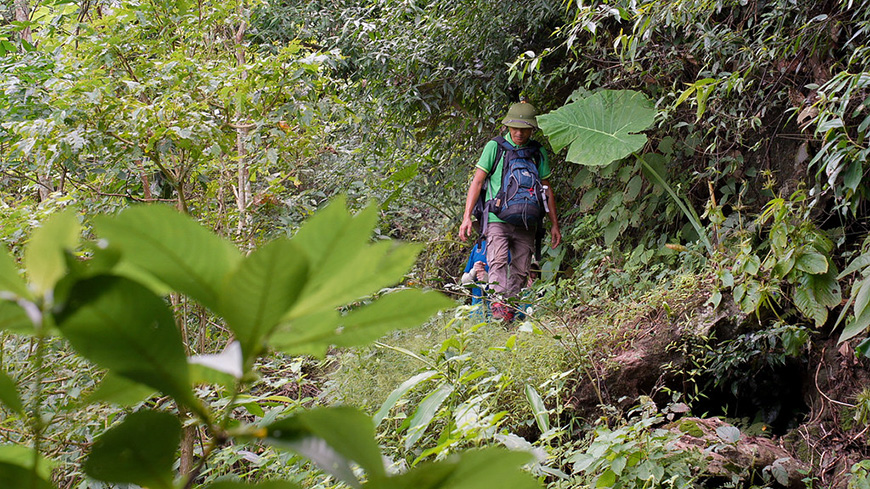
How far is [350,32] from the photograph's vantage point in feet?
18.4

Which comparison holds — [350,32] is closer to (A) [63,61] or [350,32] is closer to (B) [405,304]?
(A) [63,61]

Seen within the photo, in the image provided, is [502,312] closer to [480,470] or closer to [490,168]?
[490,168]

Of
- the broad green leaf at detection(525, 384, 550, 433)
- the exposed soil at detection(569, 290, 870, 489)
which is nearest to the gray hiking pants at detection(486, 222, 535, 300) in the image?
the exposed soil at detection(569, 290, 870, 489)

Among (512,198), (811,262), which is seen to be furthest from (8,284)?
(512,198)

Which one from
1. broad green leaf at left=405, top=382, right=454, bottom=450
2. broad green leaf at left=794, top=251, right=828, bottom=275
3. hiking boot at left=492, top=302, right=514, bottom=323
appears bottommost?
broad green leaf at left=794, top=251, right=828, bottom=275

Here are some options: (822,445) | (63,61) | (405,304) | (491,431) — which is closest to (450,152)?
(63,61)

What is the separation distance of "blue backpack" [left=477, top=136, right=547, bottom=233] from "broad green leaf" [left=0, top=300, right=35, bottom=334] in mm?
4507

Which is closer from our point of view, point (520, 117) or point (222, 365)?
point (222, 365)

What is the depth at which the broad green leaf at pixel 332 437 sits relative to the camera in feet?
0.63

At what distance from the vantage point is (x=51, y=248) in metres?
0.19

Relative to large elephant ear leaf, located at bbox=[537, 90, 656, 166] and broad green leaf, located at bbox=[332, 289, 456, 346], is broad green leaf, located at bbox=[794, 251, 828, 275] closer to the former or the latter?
large elephant ear leaf, located at bbox=[537, 90, 656, 166]

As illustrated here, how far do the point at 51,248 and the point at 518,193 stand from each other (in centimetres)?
458

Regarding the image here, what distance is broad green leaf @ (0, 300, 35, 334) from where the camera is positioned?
0.20 meters

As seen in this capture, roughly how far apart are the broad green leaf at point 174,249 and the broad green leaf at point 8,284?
0.03 meters
